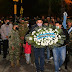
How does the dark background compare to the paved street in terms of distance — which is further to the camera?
the dark background

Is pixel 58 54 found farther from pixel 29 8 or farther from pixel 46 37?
pixel 29 8

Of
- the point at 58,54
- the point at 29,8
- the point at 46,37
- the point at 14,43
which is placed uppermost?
the point at 29,8

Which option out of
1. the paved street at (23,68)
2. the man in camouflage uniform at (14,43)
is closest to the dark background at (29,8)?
the paved street at (23,68)

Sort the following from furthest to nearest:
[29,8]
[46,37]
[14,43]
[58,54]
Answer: [29,8]
[14,43]
[58,54]
[46,37]

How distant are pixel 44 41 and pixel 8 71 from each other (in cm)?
208

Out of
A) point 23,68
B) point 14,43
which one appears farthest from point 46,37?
point 23,68

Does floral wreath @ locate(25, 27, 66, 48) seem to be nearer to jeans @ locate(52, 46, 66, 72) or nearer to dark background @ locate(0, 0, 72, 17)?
jeans @ locate(52, 46, 66, 72)

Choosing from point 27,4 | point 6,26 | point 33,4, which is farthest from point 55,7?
point 6,26

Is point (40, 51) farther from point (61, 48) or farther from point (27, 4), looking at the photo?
point (27, 4)

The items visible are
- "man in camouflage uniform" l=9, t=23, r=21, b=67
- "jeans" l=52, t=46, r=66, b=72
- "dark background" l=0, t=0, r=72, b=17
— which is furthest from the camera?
"dark background" l=0, t=0, r=72, b=17

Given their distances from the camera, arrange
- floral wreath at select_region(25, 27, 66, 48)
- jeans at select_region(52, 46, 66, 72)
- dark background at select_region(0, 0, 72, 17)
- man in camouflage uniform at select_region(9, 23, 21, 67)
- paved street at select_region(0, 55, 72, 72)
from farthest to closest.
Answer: dark background at select_region(0, 0, 72, 17) → man in camouflage uniform at select_region(9, 23, 21, 67) → paved street at select_region(0, 55, 72, 72) → jeans at select_region(52, 46, 66, 72) → floral wreath at select_region(25, 27, 66, 48)

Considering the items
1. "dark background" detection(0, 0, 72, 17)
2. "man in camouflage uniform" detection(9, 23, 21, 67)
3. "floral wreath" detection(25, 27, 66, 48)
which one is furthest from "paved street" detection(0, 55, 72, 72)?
"dark background" detection(0, 0, 72, 17)

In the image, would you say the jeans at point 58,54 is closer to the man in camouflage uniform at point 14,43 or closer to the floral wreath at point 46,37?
the floral wreath at point 46,37

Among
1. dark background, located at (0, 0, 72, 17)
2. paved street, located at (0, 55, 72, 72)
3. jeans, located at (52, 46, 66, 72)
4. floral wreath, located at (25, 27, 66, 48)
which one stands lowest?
paved street, located at (0, 55, 72, 72)
